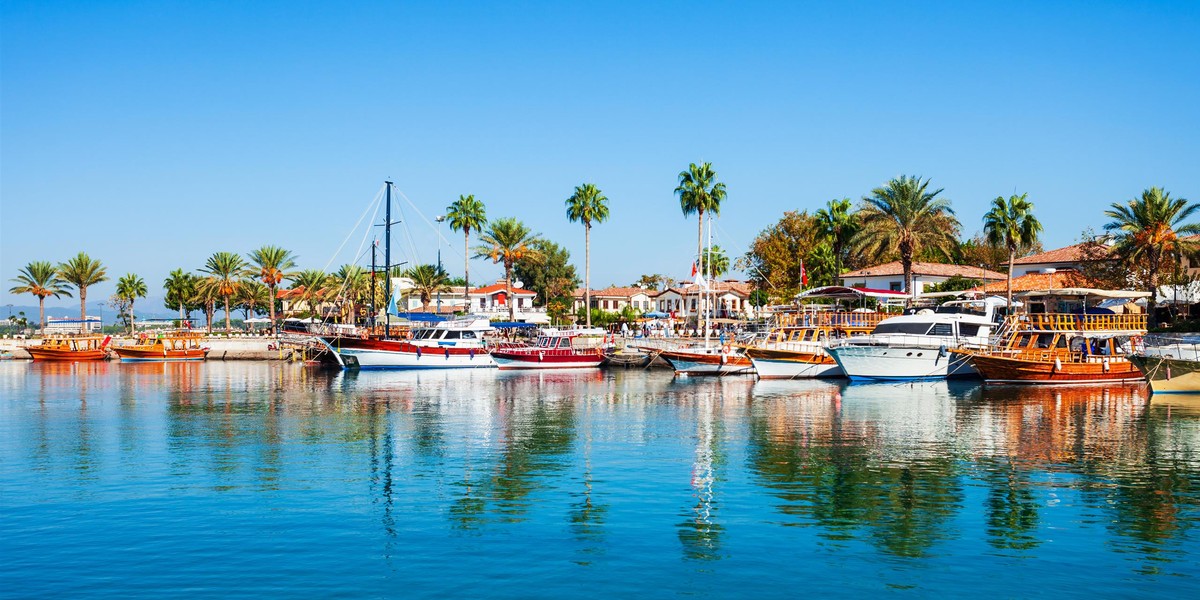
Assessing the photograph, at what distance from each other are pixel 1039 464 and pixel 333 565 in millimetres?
20030

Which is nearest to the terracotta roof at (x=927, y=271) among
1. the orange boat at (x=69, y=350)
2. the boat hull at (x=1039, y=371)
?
the boat hull at (x=1039, y=371)

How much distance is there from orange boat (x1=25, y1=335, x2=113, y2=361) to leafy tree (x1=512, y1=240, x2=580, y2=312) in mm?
58328

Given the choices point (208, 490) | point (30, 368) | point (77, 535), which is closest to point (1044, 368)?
point (208, 490)

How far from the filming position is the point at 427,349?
71062mm

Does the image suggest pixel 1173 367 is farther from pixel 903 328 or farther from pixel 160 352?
pixel 160 352

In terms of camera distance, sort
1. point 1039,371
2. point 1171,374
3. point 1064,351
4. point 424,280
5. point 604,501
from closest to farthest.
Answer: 1. point 604,501
2. point 1171,374
3. point 1039,371
4. point 1064,351
5. point 424,280

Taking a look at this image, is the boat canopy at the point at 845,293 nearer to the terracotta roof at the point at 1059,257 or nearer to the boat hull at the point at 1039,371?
the boat hull at the point at 1039,371

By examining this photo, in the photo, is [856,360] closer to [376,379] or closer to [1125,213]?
[1125,213]

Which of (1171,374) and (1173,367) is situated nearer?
(1173,367)

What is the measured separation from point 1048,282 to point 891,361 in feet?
87.8

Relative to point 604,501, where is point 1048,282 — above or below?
above

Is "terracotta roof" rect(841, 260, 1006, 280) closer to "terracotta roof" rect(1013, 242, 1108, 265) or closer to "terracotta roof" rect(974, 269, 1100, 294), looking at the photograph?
"terracotta roof" rect(1013, 242, 1108, 265)

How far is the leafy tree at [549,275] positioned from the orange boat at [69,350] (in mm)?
58328

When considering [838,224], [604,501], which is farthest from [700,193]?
[604,501]
